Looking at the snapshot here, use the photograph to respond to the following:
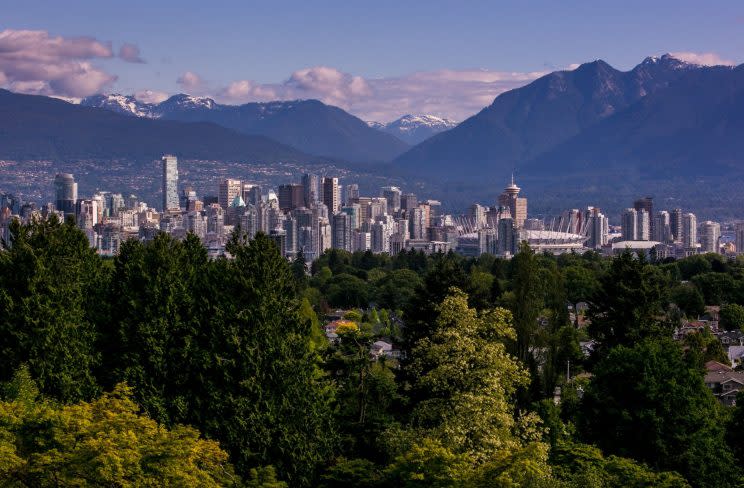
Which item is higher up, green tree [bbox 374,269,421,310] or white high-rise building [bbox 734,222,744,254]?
white high-rise building [bbox 734,222,744,254]

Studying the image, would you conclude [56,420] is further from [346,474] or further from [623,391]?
[623,391]

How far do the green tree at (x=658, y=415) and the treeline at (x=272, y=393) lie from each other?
3 centimetres

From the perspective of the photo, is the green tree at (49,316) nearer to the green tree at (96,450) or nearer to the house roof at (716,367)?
the green tree at (96,450)

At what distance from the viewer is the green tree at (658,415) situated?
59.7ft

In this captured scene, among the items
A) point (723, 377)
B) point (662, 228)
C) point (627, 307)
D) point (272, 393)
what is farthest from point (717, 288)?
point (662, 228)

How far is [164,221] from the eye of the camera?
589ft

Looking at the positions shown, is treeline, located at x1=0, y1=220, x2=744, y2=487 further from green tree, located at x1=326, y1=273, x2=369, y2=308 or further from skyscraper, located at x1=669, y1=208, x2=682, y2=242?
skyscraper, located at x1=669, y1=208, x2=682, y2=242

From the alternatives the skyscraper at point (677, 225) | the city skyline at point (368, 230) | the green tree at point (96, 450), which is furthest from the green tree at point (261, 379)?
the skyscraper at point (677, 225)

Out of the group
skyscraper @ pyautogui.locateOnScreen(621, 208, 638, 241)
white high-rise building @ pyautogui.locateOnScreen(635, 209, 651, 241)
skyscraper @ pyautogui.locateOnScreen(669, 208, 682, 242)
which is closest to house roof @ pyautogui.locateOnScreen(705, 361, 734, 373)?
skyscraper @ pyautogui.locateOnScreen(621, 208, 638, 241)

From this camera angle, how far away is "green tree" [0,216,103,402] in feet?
54.6

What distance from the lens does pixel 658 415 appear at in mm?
18734

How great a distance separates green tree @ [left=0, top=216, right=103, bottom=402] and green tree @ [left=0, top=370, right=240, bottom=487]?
303 centimetres

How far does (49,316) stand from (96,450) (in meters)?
5.35

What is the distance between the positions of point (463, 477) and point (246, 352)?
4272 mm
